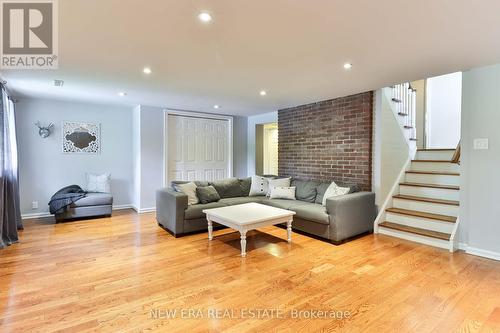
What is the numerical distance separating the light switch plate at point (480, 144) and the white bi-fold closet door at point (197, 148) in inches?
186

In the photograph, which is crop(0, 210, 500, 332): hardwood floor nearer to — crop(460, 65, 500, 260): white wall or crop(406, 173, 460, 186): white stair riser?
crop(460, 65, 500, 260): white wall

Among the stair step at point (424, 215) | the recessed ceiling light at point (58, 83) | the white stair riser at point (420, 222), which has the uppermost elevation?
the recessed ceiling light at point (58, 83)

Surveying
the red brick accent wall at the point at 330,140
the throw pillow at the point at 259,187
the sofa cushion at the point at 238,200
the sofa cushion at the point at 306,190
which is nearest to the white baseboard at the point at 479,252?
the red brick accent wall at the point at 330,140

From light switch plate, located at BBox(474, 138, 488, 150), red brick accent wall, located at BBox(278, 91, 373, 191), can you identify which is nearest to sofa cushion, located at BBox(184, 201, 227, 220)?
red brick accent wall, located at BBox(278, 91, 373, 191)

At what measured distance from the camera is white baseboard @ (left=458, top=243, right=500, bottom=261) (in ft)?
9.82

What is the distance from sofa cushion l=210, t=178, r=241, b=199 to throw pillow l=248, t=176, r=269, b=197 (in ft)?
0.86

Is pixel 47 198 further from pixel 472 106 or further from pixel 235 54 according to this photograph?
pixel 472 106

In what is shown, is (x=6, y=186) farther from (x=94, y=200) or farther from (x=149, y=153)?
(x=149, y=153)

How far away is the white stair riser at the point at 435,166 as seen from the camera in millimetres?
4227

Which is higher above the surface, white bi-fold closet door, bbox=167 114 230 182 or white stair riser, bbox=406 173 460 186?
white bi-fold closet door, bbox=167 114 230 182

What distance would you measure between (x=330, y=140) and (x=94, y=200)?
4.40m

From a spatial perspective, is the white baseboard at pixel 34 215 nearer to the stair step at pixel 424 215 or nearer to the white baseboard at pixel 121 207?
the white baseboard at pixel 121 207

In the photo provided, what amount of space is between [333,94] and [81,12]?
355cm

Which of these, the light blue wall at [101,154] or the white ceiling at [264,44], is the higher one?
the white ceiling at [264,44]
